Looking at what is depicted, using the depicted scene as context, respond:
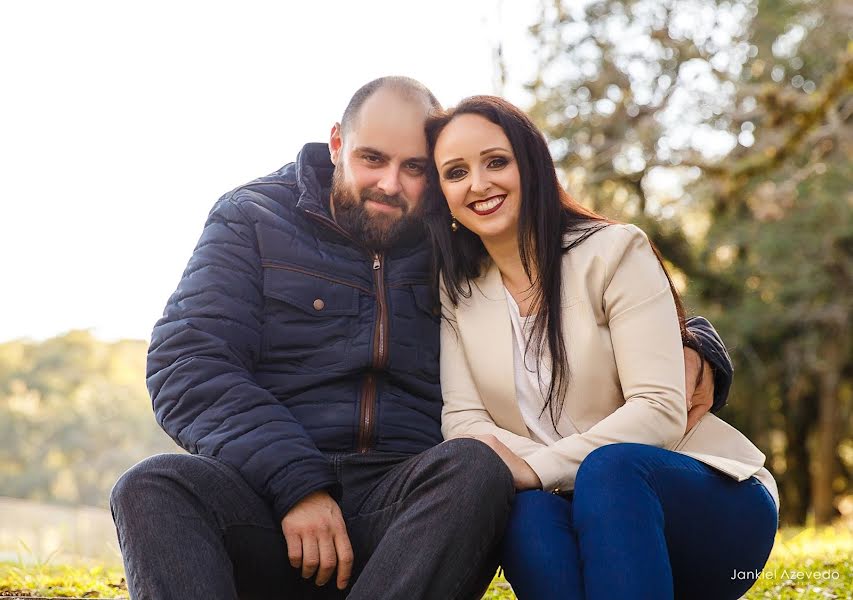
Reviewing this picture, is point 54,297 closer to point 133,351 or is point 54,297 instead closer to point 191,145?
point 133,351

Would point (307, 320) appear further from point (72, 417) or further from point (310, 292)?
point (72, 417)

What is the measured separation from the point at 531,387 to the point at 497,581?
962mm

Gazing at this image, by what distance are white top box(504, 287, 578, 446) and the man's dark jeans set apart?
400 mm

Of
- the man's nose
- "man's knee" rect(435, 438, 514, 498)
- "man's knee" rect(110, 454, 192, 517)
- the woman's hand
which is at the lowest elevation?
the woman's hand

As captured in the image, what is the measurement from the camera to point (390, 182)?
2967 mm

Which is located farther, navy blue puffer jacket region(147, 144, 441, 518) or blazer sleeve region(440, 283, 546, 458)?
blazer sleeve region(440, 283, 546, 458)

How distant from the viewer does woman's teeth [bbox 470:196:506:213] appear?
9.24ft

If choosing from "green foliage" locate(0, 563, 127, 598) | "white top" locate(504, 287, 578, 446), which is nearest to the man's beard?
"white top" locate(504, 287, 578, 446)

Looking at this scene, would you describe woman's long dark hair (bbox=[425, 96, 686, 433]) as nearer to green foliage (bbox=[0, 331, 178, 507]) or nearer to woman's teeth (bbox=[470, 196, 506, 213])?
woman's teeth (bbox=[470, 196, 506, 213])

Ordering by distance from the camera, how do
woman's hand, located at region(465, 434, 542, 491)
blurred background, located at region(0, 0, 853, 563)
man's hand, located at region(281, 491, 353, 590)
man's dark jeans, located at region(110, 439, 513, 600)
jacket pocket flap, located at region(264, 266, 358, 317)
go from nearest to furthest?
man's dark jeans, located at region(110, 439, 513, 600) → man's hand, located at region(281, 491, 353, 590) → woman's hand, located at region(465, 434, 542, 491) → jacket pocket flap, located at region(264, 266, 358, 317) → blurred background, located at region(0, 0, 853, 563)

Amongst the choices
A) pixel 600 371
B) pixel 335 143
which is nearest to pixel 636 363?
pixel 600 371

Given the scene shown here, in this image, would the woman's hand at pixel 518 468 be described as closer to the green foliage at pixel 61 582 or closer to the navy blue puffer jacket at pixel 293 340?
the navy blue puffer jacket at pixel 293 340

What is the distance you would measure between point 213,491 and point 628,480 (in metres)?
0.93

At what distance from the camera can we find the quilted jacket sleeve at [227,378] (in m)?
2.41
